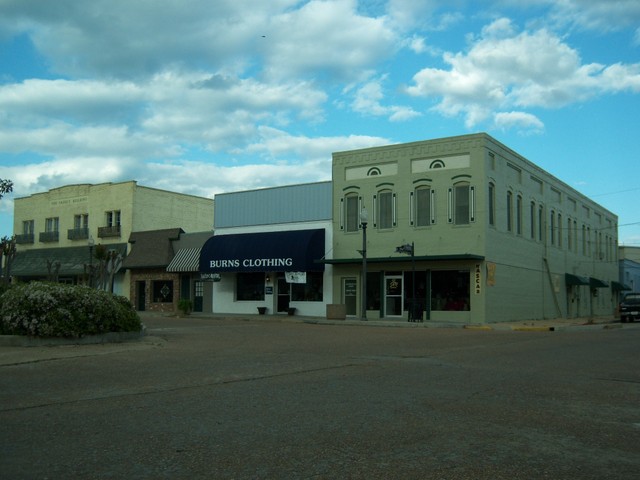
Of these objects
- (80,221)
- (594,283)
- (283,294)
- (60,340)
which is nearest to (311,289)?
(283,294)

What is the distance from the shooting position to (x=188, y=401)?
28.9 feet

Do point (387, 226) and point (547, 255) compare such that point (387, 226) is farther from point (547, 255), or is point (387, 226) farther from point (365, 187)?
point (547, 255)

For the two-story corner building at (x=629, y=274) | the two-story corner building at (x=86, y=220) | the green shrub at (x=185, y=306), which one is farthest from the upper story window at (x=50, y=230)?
the two-story corner building at (x=629, y=274)

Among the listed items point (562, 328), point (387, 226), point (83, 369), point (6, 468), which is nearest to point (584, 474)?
point (6, 468)

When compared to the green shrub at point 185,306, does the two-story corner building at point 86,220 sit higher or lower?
higher

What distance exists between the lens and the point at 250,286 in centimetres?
Result: 3912

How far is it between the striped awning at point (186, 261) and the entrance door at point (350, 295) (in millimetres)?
9683

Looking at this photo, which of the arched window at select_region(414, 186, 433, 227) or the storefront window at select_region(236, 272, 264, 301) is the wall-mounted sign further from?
the arched window at select_region(414, 186, 433, 227)

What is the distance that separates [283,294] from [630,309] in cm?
2121

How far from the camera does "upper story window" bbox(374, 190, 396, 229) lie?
34312 mm

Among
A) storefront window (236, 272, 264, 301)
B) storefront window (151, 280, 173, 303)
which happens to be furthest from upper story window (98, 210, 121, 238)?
storefront window (236, 272, 264, 301)

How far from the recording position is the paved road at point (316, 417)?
5746mm

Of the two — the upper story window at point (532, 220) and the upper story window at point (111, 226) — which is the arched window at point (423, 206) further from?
the upper story window at point (111, 226)

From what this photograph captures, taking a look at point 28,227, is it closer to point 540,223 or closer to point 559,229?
point 540,223
